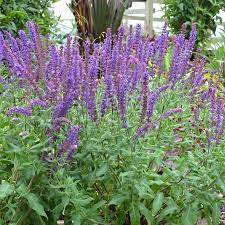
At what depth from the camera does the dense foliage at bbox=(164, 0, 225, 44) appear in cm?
1091

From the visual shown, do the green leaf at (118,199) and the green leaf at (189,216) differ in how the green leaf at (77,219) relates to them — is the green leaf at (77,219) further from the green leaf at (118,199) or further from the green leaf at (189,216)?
the green leaf at (189,216)

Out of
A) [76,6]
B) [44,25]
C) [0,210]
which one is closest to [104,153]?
[0,210]

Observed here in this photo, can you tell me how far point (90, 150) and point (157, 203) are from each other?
46 centimetres

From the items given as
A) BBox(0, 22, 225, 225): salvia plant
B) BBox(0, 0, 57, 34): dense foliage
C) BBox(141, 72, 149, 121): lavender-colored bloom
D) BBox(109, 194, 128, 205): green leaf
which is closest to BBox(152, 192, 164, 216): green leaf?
BBox(0, 22, 225, 225): salvia plant

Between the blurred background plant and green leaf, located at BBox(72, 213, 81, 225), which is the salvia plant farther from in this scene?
the blurred background plant

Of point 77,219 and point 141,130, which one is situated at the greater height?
point 141,130

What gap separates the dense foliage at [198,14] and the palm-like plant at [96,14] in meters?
1.79

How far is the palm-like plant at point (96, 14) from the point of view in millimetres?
9445

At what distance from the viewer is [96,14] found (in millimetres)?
9547

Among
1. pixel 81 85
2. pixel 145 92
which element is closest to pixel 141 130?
pixel 145 92

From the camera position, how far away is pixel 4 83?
3.42 m

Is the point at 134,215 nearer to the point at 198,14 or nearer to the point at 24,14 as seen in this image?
the point at 24,14

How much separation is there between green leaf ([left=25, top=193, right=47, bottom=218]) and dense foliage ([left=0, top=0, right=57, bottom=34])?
359 cm

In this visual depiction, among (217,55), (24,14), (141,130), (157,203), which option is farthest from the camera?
(217,55)
